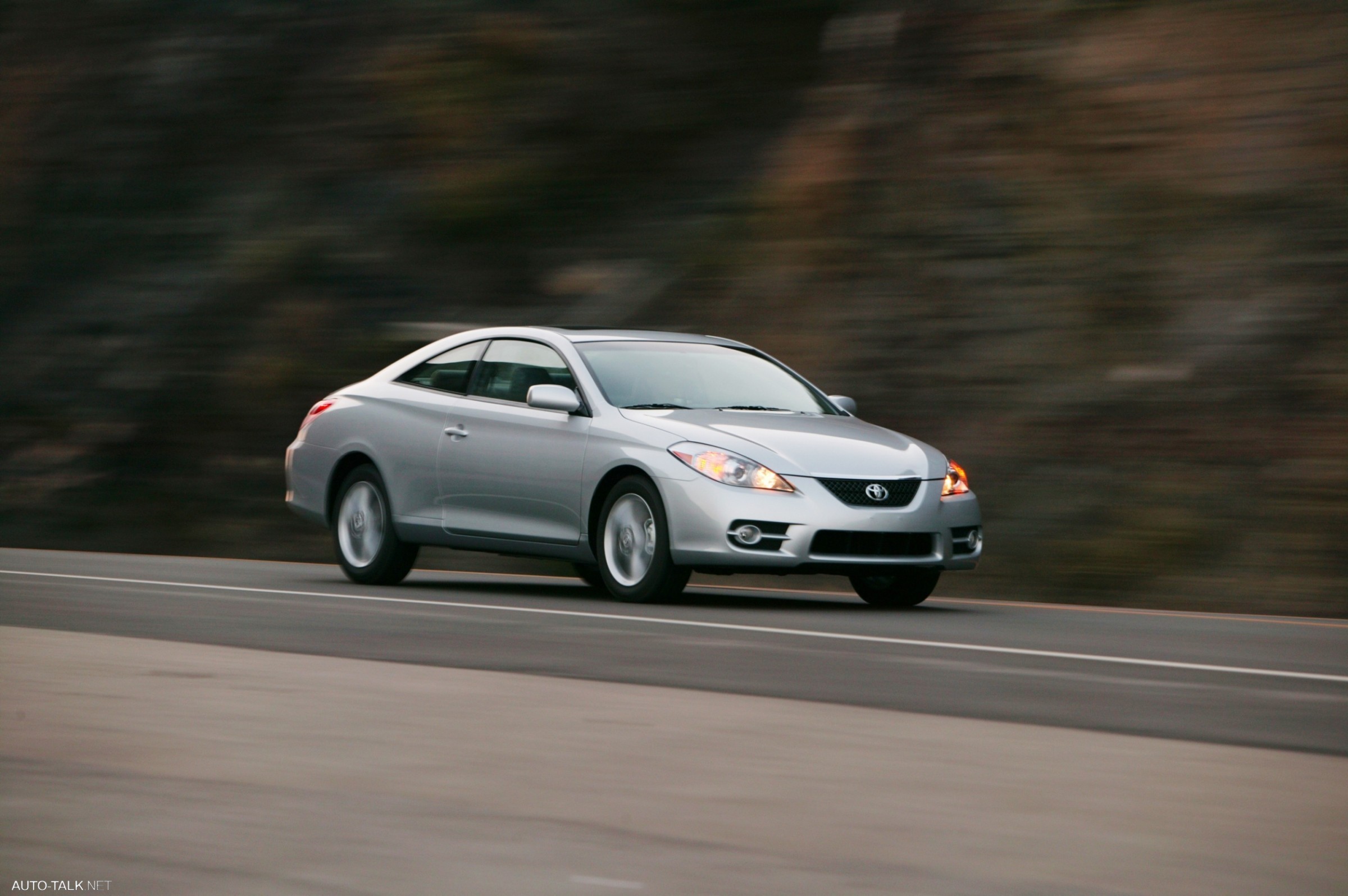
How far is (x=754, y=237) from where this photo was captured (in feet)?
64.3

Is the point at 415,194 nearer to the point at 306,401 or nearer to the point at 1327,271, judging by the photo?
the point at 306,401

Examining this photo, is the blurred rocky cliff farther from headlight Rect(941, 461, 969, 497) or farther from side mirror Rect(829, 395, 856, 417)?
headlight Rect(941, 461, 969, 497)

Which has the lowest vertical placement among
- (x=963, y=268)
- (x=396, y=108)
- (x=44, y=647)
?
(x=44, y=647)

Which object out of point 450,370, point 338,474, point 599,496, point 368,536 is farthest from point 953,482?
point 338,474

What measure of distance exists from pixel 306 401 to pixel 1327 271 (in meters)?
9.67

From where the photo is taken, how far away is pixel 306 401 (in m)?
20.5

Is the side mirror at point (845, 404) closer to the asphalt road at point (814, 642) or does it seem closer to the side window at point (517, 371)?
Result: the asphalt road at point (814, 642)

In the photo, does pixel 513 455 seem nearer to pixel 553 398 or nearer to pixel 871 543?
pixel 553 398

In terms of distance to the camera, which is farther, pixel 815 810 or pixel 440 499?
pixel 440 499

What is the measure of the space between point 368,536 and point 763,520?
127 inches

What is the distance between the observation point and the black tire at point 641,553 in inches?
442

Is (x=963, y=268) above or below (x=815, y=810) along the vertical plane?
above

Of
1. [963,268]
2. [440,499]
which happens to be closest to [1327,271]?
[963,268]

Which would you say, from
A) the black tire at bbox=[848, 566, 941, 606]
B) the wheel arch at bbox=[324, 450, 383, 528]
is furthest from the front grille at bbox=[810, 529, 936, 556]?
the wheel arch at bbox=[324, 450, 383, 528]
